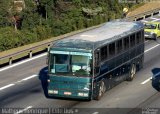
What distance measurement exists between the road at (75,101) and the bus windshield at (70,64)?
138cm

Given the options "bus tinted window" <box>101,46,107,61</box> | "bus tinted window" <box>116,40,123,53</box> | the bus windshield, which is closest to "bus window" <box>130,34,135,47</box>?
"bus tinted window" <box>116,40,123,53</box>

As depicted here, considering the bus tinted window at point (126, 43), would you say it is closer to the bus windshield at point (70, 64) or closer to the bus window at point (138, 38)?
the bus window at point (138, 38)

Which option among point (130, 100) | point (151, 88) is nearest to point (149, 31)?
point (151, 88)

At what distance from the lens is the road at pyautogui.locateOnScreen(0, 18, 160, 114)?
66.6ft

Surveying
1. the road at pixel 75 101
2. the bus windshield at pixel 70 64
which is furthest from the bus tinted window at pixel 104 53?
the road at pixel 75 101

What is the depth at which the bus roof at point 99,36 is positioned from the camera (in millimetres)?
20859

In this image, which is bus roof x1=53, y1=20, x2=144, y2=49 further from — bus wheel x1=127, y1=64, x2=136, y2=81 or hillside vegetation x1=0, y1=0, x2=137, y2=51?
hillside vegetation x1=0, y1=0, x2=137, y2=51

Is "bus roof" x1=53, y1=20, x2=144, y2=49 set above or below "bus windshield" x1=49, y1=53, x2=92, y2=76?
above

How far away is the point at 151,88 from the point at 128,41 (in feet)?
8.65

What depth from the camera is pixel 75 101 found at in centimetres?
2144

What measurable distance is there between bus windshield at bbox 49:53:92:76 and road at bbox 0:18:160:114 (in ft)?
4.54

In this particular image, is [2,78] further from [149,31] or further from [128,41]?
[149,31]

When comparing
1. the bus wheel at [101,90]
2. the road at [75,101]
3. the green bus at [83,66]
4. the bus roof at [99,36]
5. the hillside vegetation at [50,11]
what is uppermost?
the bus roof at [99,36]

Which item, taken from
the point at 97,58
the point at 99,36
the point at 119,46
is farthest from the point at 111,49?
the point at 97,58
